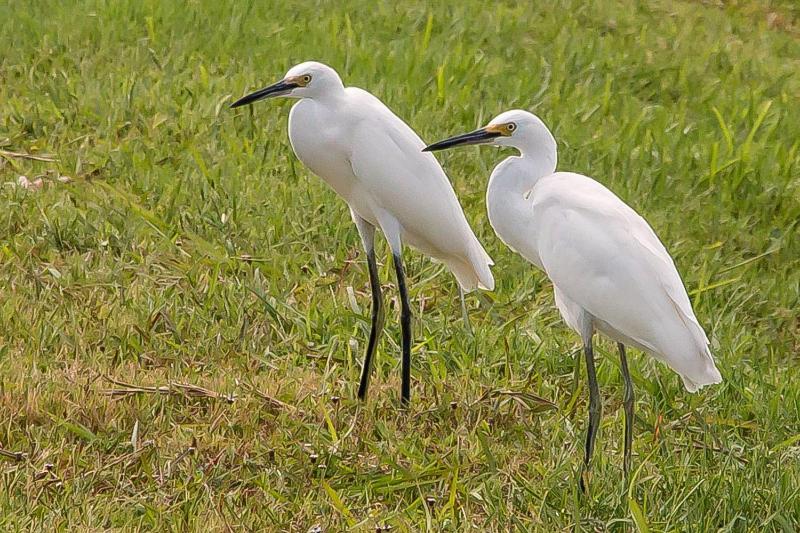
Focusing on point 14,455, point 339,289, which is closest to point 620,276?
point 339,289

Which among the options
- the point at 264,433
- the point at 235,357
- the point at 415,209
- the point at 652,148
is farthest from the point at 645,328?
the point at 652,148

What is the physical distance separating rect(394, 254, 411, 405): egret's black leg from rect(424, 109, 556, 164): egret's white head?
0.51 m

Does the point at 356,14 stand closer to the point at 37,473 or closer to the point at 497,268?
the point at 497,268

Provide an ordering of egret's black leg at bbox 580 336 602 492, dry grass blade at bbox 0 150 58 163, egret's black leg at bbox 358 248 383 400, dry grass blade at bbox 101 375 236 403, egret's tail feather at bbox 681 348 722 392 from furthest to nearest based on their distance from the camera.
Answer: dry grass blade at bbox 0 150 58 163 < egret's black leg at bbox 358 248 383 400 < dry grass blade at bbox 101 375 236 403 < egret's black leg at bbox 580 336 602 492 < egret's tail feather at bbox 681 348 722 392

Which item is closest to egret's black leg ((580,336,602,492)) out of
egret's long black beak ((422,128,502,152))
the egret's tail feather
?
the egret's tail feather

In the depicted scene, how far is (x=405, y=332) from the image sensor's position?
4016mm

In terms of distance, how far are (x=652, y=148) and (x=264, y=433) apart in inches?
113

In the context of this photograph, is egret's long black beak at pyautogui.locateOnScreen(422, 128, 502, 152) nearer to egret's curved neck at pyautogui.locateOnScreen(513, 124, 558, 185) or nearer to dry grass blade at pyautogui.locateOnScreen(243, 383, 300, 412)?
egret's curved neck at pyautogui.locateOnScreen(513, 124, 558, 185)

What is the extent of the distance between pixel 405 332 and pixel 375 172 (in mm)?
514

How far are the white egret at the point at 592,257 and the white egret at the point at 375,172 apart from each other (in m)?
0.26

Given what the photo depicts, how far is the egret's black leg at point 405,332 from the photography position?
12.9 ft

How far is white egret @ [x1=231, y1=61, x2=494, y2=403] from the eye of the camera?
3.82 m

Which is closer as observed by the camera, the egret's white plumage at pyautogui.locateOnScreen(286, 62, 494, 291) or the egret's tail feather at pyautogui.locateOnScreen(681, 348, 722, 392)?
the egret's tail feather at pyautogui.locateOnScreen(681, 348, 722, 392)

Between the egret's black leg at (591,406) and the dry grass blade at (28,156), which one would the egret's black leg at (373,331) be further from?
the dry grass blade at (28,156)
